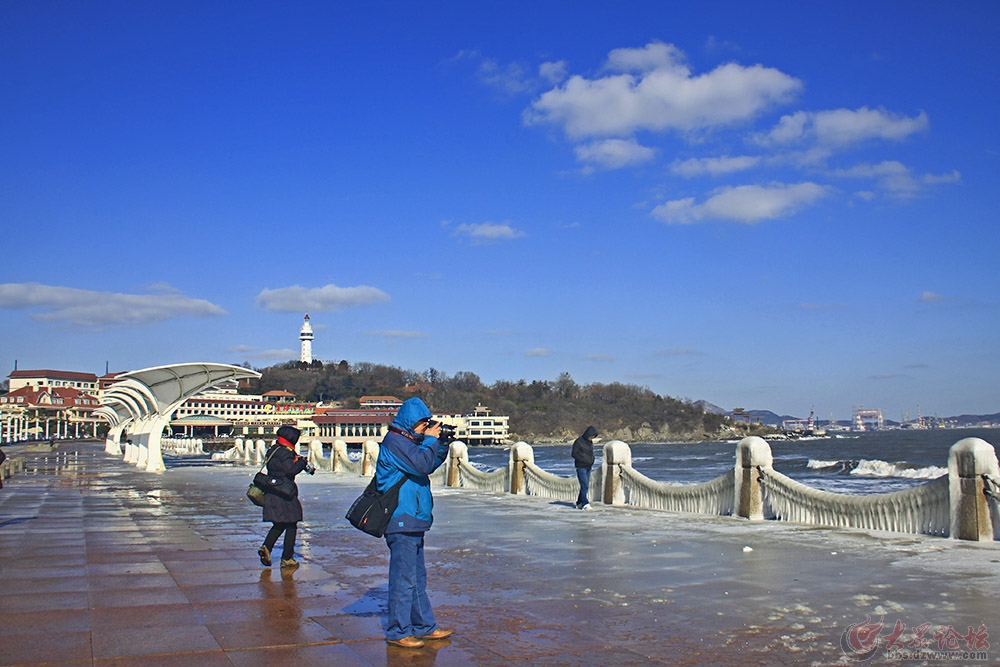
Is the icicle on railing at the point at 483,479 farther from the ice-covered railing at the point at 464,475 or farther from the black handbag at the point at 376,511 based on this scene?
the black handbag at the point at 376,511

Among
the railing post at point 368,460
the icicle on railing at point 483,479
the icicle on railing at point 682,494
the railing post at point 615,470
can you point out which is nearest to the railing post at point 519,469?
the icicle on railing at point 483,479

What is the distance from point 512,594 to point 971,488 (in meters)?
6.08

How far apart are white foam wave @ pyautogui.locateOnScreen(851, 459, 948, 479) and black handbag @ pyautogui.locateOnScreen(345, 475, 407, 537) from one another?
175 ft

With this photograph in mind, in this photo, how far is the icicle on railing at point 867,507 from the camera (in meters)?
10.8

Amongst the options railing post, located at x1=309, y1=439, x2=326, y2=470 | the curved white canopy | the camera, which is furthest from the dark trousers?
railing post, located at x1=309, y1=439, x2=326, y2=470

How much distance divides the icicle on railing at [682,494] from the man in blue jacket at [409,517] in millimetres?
8988

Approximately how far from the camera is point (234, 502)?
60.3 feet

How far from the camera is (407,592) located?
5.79 meters

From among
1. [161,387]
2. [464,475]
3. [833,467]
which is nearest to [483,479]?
[464,475]

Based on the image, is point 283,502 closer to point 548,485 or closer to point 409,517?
point 409,517

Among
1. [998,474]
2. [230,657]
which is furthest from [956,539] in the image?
[230,657]

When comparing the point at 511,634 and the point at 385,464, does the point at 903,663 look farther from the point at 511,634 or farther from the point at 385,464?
the point at 385,464

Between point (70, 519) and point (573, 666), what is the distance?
1227 cm

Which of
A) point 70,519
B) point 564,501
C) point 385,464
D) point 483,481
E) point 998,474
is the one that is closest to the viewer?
point 385,464
